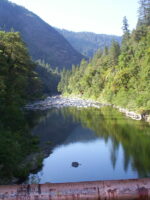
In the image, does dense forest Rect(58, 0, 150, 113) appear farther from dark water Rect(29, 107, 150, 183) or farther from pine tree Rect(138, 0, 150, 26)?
dark water Rect(29, 107, 150, 183)

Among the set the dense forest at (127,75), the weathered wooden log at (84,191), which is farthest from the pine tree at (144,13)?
the weathered wooden log at (84,191)

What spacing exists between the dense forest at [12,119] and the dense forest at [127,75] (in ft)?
66.5

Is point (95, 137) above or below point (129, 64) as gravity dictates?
below

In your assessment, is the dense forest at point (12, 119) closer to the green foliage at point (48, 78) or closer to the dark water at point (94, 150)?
the dark water at point (94, 150)

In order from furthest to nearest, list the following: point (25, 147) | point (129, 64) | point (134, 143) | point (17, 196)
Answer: point (129, 64), point (134, 143), point (25, 147), point (17, 196)

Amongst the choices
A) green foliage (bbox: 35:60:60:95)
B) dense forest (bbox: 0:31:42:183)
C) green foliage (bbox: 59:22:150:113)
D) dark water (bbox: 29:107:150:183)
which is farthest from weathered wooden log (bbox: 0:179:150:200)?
green foliage (bbox: 35:60:60:95)

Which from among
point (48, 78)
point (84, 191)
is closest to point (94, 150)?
point (84, 191)

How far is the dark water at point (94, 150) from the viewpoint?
17.5 m

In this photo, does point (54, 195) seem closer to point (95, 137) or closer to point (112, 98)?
point (95, 137)

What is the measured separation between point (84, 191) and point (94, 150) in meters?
23.0

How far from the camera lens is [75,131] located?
3322 cm

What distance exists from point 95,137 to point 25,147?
987cm

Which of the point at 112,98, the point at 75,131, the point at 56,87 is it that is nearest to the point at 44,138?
the point at 75,131

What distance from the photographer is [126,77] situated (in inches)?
2320
